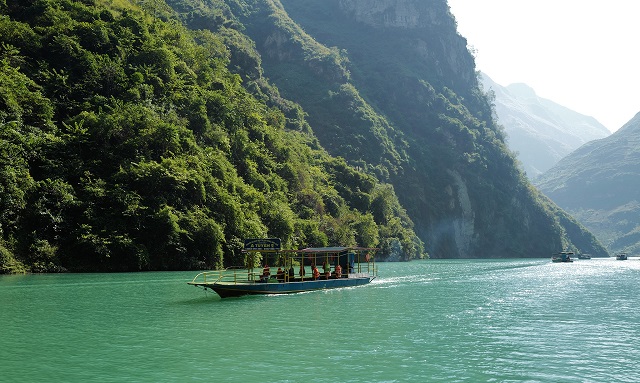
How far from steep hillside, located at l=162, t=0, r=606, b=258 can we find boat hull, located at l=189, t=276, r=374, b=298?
324 ft

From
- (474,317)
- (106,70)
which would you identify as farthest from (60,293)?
(106,70)

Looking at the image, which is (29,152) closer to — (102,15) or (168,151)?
(168,151)

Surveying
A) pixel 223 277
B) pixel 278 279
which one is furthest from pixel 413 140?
pixel 278 279

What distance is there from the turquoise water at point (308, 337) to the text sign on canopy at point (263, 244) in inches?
133

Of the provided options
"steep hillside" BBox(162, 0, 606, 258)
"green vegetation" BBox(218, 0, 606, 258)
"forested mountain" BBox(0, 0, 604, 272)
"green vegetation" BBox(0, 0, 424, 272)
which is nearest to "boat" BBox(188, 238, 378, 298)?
"green vegetation" BBox(0, 0, 424, 272)

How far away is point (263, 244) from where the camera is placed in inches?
1361

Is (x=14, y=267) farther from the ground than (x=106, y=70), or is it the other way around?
(x=106, y=70)

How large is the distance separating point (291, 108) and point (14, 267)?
9820 centimetres

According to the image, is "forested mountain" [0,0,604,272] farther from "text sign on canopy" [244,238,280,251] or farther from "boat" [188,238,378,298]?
"text sign on canopy" [244,238,280,251]

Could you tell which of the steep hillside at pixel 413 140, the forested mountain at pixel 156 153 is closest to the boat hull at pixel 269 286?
the forested mountain at pixel 156 153

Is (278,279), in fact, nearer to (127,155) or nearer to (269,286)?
(269,286)

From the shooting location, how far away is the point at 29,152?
172 ft

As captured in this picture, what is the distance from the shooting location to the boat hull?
3360cm

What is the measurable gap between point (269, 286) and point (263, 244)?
325 centimetres
